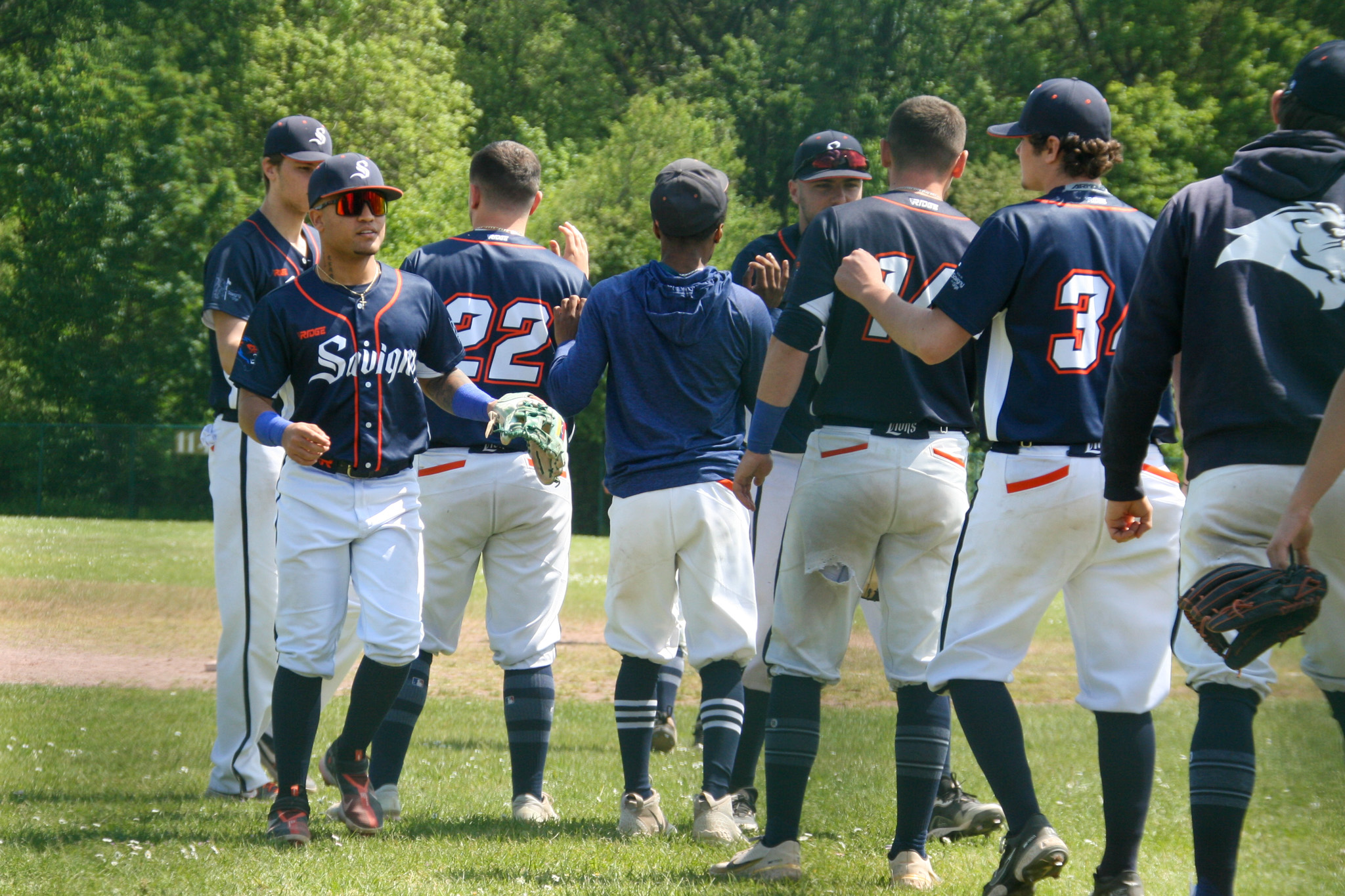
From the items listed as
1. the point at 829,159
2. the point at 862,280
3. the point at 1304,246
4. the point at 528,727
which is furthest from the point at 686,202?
the point at 1304,246

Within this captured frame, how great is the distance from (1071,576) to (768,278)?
1.76 metres

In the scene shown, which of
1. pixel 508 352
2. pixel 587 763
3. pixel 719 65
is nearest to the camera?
pixel 508 352

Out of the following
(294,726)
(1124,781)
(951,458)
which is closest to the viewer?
(1124,781)

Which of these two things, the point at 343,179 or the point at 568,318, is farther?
the point at 568,318

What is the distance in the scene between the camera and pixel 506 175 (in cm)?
493

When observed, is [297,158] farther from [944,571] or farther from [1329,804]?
[1329,804]

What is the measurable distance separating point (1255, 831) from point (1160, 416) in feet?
6.11

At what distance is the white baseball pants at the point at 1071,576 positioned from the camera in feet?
11.3

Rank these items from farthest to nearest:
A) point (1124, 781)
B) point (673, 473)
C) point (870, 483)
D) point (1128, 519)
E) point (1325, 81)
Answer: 1. point (673, 473)
2. point (870, 483)
3. point (1124, 781)
4. point (1128, 519)
5. point (1325, 81)

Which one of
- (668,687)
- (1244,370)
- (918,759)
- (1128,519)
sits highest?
(1244,370)

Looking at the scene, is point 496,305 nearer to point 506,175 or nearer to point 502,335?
point 502,335

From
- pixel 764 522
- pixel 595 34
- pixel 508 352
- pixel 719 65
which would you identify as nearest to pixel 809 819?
pixel 764 522

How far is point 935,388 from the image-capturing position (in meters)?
4.03

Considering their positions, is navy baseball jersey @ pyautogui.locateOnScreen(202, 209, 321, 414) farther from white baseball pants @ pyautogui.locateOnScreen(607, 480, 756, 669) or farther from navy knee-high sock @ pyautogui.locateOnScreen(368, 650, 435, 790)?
white baseball pants @ pyautogui.locateOnScreen(607, 480, 756, 669)
